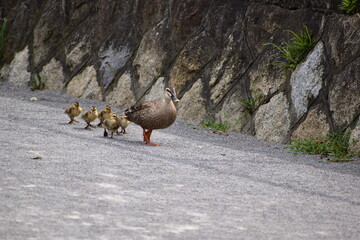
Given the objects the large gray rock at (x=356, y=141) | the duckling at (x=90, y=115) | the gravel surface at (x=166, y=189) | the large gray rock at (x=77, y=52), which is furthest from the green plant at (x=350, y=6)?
the large gray rock at (x=77, y=52)

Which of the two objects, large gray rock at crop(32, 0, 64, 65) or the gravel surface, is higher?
large gray rock at crop(32, 0, 64, 65)

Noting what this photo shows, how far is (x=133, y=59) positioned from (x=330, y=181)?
5350 mm

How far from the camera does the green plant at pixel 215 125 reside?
8.42 metres

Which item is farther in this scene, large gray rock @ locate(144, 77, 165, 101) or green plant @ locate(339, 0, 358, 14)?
large gray rock @ locate(144, 77, 165, 101)

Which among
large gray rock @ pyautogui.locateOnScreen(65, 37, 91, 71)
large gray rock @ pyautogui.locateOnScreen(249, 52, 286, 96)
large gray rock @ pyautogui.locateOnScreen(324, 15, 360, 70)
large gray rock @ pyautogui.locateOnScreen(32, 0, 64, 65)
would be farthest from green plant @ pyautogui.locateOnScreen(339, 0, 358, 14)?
large gray rock @ pyautogui.locateOnScreen(32, 0, 64, 65)

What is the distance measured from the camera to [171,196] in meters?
4.73

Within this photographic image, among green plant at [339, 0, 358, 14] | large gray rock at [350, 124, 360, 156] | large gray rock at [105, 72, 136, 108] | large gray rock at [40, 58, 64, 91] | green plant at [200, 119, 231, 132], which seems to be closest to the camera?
large gray rock at [350, 124, 360, 156]

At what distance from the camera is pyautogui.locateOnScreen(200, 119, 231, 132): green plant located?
8422mm

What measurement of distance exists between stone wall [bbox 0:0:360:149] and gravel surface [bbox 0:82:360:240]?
26.2 inches

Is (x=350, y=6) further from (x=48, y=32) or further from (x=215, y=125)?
(x=48, y=32)

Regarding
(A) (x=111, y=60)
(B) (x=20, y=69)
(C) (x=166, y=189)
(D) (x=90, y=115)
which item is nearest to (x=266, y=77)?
(D) (x=90, y=115)

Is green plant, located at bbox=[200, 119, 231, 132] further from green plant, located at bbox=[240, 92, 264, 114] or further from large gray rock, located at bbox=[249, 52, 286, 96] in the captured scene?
large gray rock, located at bbox=[249, 52, 286, 96]

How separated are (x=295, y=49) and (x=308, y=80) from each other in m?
0.48

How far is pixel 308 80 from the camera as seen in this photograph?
7547 mm
